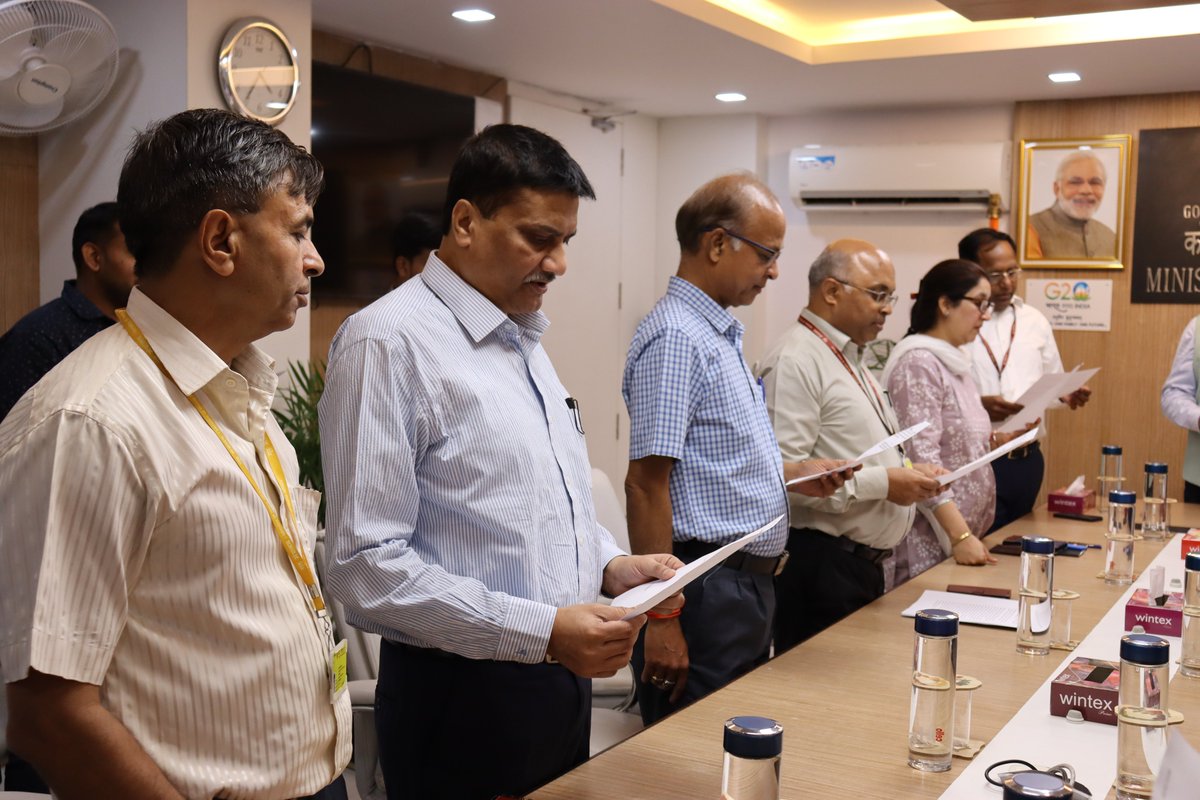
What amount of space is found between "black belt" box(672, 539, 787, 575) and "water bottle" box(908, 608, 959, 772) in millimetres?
843

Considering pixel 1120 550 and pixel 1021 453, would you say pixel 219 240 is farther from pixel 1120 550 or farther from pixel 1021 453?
pixel 1021 453

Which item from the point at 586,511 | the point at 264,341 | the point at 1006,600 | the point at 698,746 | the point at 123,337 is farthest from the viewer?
the point at 264,341

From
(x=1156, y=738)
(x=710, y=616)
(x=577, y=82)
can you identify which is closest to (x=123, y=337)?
(x=1156, y=738)

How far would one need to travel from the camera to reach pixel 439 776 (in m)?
1.72

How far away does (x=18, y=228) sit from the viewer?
12.9 ft

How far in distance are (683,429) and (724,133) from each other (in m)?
4.99

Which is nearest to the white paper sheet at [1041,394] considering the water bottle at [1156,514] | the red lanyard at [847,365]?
the water bottle at [1156,514]

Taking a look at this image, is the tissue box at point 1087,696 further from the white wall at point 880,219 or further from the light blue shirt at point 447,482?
the white wall at point 880,219

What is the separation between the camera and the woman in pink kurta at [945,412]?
3230 mm

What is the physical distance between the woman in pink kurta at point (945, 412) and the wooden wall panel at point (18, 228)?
2.92 metres

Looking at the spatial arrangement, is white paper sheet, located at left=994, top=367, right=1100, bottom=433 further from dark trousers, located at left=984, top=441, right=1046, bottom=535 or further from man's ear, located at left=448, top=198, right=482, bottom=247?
man's ear, located at left=448, top=198, right=482, bottom=247

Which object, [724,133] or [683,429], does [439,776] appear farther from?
[724,133]

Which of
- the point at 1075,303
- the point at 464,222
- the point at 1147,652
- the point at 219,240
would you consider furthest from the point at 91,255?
the point at 1075,303

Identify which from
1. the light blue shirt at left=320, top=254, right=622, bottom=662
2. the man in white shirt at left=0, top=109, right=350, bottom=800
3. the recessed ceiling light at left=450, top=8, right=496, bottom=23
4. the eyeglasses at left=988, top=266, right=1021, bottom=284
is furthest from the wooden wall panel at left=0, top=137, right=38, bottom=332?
the eyeglasses at left=988, top=266, right=1021, bottom=284
